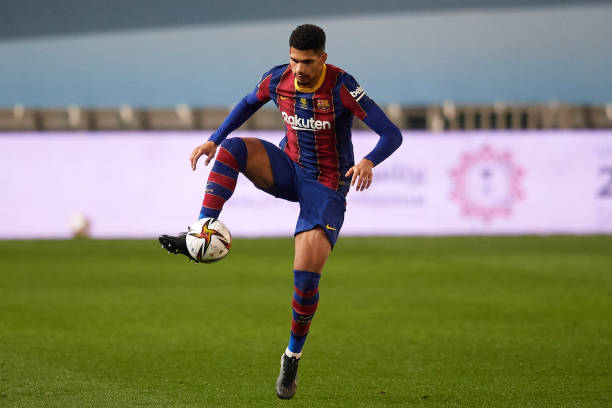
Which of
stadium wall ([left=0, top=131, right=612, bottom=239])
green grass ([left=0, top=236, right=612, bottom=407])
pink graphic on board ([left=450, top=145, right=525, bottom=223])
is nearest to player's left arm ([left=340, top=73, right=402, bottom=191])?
green grass ([left=0, top=236, right=612, bottom=407])

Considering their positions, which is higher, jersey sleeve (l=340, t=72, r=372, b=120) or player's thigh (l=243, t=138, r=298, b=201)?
jersey sleeve (l=340, t=72, r=372, b=120)

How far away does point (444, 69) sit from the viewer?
1797 centimetres

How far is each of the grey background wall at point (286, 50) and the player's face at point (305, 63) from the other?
12.0m

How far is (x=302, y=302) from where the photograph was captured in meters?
5.38

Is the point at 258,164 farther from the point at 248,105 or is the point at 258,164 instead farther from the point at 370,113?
the point at 370,113

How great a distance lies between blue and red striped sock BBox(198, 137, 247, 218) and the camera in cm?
519

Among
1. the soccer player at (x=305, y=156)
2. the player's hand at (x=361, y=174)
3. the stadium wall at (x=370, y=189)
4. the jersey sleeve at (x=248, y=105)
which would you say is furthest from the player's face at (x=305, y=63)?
the stadium wall at (x=370, y=189)

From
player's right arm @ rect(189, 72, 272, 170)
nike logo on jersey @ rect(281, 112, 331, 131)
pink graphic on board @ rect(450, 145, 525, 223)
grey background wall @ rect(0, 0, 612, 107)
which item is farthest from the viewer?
grey background wall @ rect(0, 0, 612, 107)

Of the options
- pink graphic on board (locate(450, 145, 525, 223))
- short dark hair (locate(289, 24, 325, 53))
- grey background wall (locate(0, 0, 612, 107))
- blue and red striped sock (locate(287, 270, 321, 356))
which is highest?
short dark hair (locate(289, 24, 325, 53))

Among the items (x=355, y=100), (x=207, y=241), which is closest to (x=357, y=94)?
(x=355, y=100)

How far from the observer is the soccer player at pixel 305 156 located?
5195 mm

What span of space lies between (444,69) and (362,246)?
505 cm

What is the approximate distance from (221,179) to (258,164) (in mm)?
277

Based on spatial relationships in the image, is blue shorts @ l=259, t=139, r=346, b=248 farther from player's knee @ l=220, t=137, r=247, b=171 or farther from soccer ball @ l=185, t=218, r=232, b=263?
soccer ball @ l=185, t=218, r=232, b=263
